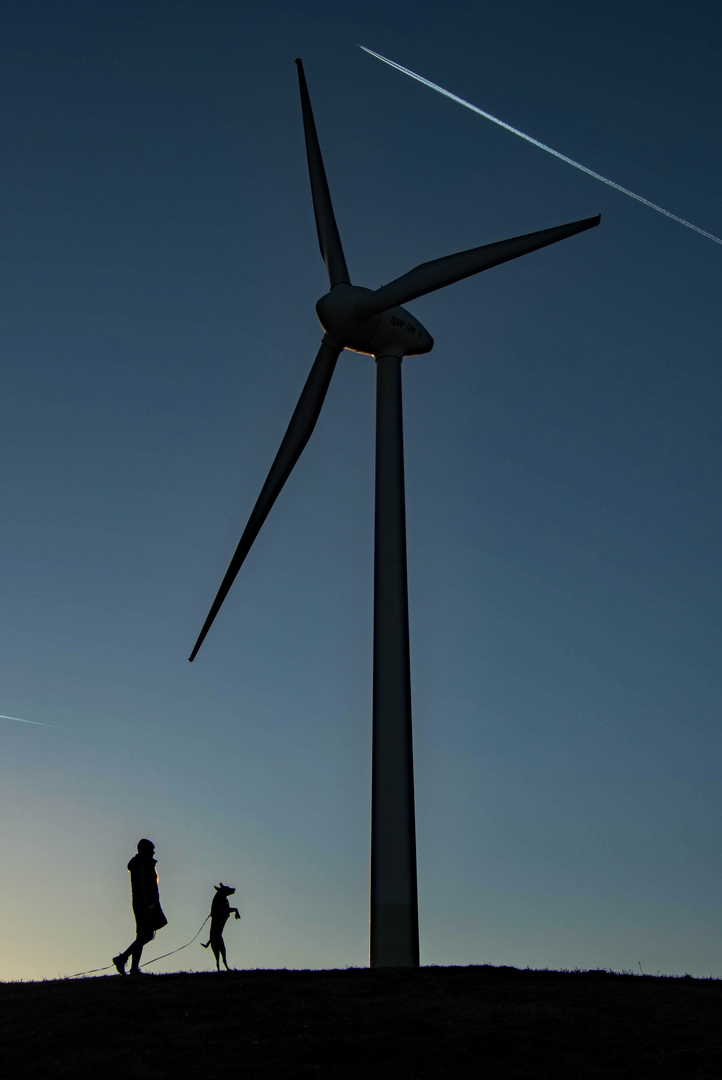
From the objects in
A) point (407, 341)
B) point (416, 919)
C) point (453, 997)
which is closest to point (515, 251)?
point (407, 341)

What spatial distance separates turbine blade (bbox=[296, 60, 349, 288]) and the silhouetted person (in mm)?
19762

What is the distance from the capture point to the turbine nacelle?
99.7 ft

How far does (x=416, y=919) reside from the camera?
22.2m

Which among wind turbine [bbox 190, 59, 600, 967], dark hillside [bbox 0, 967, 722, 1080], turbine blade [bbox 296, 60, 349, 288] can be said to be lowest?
dark hillside [bbox 0, 967, 722, 1080]

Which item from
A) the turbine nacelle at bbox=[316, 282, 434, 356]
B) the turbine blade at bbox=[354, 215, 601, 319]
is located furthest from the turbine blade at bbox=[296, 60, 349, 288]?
the turbine blade at bbox=[354, 215, 601, 319]

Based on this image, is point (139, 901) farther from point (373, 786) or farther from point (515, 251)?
point (515, 251)

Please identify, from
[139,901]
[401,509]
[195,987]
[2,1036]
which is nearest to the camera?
[2,1036]

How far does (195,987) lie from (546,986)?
20.8ft

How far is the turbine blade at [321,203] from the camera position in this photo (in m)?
33.1

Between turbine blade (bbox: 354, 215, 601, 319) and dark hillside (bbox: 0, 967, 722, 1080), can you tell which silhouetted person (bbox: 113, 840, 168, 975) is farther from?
turbine blade (bbox: 354, 215, 601, 319)

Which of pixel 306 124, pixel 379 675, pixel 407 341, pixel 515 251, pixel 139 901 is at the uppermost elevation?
pixel 306 124

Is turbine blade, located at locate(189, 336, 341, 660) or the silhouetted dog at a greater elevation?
turbine blade, located at locate(189, 336, 341, 660)

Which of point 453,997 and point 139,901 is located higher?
point 139,901

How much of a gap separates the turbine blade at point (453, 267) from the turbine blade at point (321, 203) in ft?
10.8
